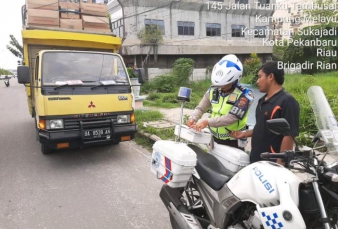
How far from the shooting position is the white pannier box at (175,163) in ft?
6.88

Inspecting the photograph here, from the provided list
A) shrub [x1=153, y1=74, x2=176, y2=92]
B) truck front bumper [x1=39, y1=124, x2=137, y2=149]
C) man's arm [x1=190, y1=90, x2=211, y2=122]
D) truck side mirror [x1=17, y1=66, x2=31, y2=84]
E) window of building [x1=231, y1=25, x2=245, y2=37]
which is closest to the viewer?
man's arm [x1=190, y1=90, x2=211, y2=122]

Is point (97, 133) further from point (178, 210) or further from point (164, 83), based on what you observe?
point (164, 83)

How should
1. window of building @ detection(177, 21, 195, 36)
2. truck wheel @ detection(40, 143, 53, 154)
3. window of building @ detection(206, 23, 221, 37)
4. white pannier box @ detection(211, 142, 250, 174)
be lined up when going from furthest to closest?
window of building @ detection(206, 23, 221, 37), window of building @ detection(177, 21, 195, 36), truck wheel @ detection(40, 143, 53, 154), white pannier box @ detection(211, 142, 250, 174)

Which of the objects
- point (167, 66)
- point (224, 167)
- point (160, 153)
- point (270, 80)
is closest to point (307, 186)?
point (224, 167)

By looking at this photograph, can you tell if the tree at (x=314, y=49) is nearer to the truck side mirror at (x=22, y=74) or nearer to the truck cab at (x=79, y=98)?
the truck cab at (x=79, y=98)

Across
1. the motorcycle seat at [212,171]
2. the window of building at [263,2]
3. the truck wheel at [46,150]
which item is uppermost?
the window of building at [263,2]

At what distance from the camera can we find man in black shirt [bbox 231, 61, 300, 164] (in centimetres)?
207

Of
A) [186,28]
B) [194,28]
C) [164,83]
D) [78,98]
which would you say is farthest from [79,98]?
[194,28]

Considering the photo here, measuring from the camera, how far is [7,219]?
2.99m

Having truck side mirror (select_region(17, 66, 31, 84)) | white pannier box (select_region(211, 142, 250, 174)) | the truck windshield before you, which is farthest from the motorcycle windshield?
truck side mirror (select_region(17, 66, 31, 84))

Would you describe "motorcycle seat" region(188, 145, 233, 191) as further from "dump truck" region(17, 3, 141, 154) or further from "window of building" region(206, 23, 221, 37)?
"window of building" region(206, 23, 221, 37)

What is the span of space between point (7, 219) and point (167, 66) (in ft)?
61.6

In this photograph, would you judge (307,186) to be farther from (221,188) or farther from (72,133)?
(72,133)

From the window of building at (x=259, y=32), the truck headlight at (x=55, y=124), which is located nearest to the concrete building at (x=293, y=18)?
the window of building at (x=259, y=32)
